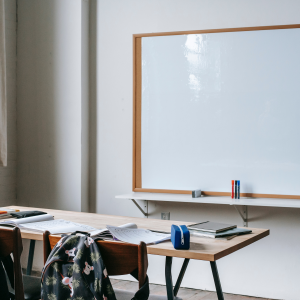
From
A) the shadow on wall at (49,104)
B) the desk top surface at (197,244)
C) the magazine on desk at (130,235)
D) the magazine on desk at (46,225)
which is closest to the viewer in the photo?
the desk top surface at (197,244)

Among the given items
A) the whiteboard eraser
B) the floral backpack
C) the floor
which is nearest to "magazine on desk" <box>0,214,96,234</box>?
the floral backpack

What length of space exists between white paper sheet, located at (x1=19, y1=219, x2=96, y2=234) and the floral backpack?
1.48ft

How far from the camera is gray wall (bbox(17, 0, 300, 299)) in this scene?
3.12 m

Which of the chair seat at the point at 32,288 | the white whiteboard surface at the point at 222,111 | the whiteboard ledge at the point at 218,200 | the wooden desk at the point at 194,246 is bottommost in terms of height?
the chair seat at the point at 32,288

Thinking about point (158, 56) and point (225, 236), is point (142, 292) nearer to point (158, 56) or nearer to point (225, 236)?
point (225, 236)

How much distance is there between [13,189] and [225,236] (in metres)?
2.67

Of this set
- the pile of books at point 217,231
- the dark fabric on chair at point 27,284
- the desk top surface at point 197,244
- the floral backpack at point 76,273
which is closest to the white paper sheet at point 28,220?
the desk top surface at point 197,244

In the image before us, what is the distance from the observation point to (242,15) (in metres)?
3.17

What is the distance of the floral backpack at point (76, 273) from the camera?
4.36 feet

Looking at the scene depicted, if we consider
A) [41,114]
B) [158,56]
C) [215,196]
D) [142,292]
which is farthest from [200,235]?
[41,114]

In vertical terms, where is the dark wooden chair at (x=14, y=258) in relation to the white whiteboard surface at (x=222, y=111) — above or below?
below

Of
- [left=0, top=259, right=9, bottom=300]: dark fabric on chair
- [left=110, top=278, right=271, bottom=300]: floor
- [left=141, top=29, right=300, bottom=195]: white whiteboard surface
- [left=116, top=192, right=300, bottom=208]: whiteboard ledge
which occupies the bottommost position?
[left=110, top=278, right=271, bottom=300]: floor

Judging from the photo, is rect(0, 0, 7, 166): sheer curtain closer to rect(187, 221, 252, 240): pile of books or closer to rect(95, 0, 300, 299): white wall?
rect(95, 0, 300, 299): white wall

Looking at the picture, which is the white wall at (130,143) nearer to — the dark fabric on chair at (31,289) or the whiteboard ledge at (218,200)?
the whiteboard ledge at (218,200)
